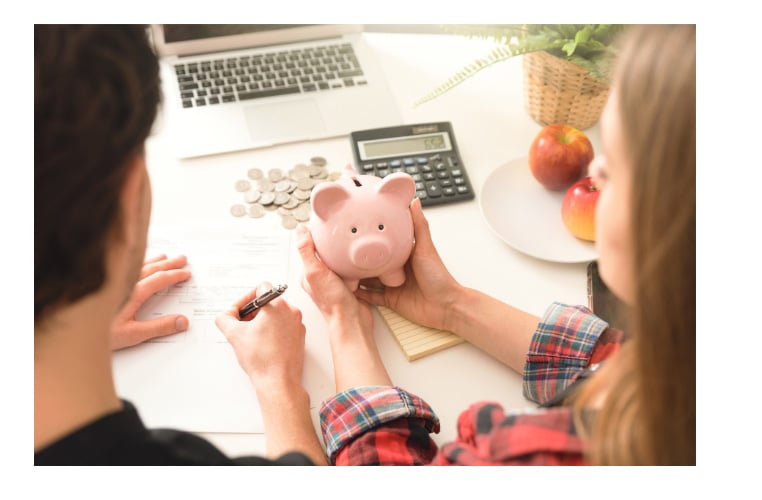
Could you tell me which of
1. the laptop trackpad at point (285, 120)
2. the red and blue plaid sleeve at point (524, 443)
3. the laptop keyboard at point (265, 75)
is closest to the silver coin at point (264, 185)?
the laptop trackpad at point (285, 120)

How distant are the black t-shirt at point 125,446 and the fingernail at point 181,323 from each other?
24 cm

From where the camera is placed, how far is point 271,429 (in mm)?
871

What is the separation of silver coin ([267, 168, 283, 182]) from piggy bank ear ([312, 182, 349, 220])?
0.95 ft

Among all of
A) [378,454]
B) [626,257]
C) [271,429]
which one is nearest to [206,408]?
[271,429]

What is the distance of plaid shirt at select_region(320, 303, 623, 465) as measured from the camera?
2.40ft

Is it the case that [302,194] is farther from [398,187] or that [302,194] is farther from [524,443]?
[524,443]

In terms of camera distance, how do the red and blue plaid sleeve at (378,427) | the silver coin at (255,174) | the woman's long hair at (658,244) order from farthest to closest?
1. the silver coin at (255,174)
2. the red and blue plaid sleeve at (378,427)
3. the woman's long hair at (658,244)

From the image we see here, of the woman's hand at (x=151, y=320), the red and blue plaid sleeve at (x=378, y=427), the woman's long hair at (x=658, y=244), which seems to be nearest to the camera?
the woman's long hair at (x=658, y=244)

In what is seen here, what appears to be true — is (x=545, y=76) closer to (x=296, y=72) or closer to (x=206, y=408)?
(x=296, y=72)

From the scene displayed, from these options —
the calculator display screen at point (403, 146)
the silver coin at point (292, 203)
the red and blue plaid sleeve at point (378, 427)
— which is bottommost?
the red and blue plaid sleeve at point (378, 427)

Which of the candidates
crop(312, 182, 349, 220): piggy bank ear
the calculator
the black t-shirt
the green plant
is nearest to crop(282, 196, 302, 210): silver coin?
the calculator

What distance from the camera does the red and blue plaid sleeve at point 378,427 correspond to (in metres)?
0.83

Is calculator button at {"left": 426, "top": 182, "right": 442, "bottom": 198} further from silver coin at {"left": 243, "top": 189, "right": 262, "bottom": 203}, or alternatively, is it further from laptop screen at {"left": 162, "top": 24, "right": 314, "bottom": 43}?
laptop screen at {"left": 162, "top": 24, "right": 314, "bottom": 43}

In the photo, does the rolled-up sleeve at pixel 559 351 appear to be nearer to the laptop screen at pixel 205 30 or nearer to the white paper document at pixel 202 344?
the white paper document at pixel 202 344
